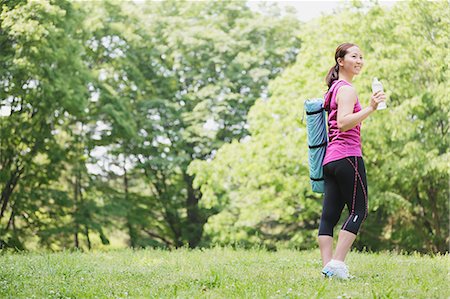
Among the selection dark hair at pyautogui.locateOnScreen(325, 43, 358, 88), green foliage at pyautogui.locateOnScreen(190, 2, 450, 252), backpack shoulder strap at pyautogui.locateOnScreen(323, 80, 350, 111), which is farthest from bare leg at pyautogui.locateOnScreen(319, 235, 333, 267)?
green foliage at pyautogui.locateOnScreen(190, 2, 450, 252)

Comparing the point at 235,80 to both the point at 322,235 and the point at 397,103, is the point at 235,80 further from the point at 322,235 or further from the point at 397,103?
the point at 322,235

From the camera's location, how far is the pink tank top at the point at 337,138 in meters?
4.78

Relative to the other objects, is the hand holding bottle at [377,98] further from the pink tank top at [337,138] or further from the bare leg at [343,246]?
the bare leg at [343,246]

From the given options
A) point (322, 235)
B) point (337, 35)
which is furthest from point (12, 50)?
point (322, 235)

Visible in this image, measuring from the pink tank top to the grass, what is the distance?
104 cm

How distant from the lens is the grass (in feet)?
13.3

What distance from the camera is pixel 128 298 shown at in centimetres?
397

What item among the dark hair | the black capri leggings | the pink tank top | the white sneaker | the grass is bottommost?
the grass

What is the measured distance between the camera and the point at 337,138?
4836mm

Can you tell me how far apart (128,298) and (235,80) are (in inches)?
809

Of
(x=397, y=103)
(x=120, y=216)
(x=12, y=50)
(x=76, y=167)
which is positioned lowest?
(x=120, y=216)

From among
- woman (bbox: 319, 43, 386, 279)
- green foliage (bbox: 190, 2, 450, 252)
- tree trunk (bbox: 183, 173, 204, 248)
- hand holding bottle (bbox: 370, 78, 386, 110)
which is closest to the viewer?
hand holding bottle (bbox: 370, 78, 386, 110)

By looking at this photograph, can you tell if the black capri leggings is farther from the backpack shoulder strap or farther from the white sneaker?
the backpack shoulder strap

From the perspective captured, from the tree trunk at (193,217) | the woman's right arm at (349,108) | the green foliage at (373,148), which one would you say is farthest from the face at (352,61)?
the tree trunk at (193,217)
